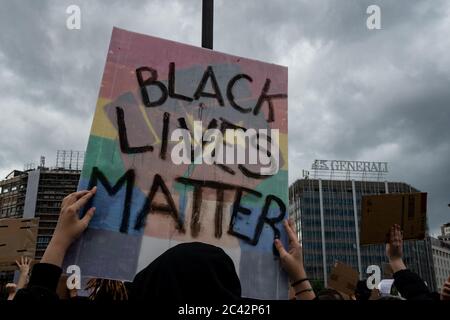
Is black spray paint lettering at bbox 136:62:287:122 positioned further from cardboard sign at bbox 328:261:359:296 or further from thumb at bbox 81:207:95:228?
cardboard sign at bbox 328:261:359:296

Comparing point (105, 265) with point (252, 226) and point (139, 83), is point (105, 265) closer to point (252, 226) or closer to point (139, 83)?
point (252, 226)

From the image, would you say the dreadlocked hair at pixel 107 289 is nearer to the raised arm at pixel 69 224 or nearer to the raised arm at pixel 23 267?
the raised arm at pixel 69 224

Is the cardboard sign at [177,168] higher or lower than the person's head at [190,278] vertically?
higher

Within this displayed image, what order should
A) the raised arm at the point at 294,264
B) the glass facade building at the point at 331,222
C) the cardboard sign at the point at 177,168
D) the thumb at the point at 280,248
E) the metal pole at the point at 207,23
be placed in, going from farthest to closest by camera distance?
the glass facade building at the point at 331,222, the metal pole at the point at 207,23, the thumb at the point at 280,248, the cardboard sign at the point at 177,168, the raised arm at the point at 294,264

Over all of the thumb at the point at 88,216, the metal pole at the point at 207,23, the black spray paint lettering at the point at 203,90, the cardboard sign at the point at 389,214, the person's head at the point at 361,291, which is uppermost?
the metal pole at the point at 207,23

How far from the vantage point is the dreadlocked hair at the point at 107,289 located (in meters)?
2.91

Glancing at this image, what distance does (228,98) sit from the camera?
3.27m

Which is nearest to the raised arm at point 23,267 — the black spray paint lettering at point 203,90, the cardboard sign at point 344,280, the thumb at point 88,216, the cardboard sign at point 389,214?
the thumb at point 88,216

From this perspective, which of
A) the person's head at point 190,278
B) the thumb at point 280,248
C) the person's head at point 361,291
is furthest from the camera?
the person's head at point 361,291

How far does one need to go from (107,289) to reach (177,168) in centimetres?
81

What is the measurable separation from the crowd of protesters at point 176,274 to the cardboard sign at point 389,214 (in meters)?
0.19

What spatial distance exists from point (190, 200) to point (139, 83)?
79cm

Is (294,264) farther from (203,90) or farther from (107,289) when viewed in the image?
(203,90)
